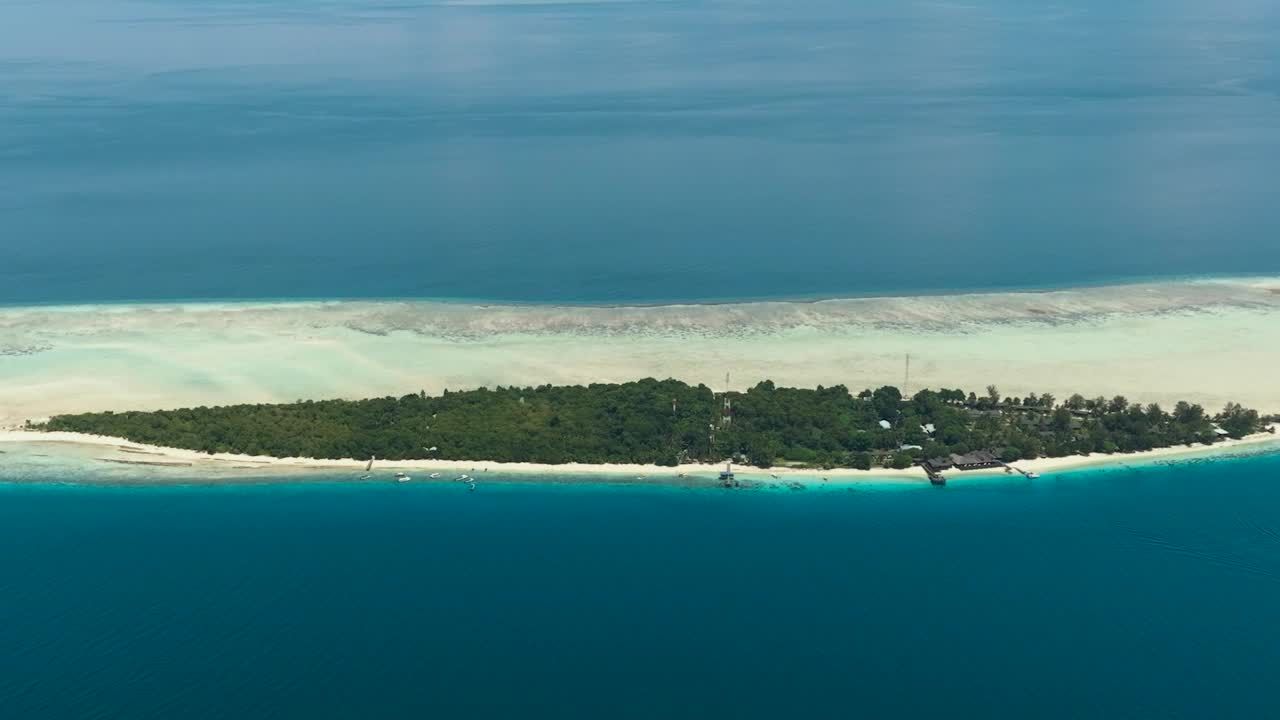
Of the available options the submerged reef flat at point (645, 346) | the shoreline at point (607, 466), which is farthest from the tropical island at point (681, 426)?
the submerged reef flat at point (645, 346)

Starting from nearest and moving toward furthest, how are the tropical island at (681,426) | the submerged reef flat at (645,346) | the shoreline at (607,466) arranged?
the shoreline at (607,466), the tropical island at (681,426), the submerged reef flat at (645,346)

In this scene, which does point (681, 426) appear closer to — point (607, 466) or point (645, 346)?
point (607, 466)

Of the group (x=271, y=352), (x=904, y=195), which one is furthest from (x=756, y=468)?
(x=904, y=195)

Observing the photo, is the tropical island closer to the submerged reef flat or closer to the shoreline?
the shoreline

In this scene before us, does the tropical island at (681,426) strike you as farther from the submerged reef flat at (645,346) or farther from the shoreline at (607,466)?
the submerged reef flat at (645,346)

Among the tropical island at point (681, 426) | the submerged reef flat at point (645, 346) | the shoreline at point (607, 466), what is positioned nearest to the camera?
the shoreline at point (607, 466)

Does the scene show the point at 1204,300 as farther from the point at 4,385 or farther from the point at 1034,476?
the point at 4,385

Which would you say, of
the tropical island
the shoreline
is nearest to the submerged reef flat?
the tropical island
